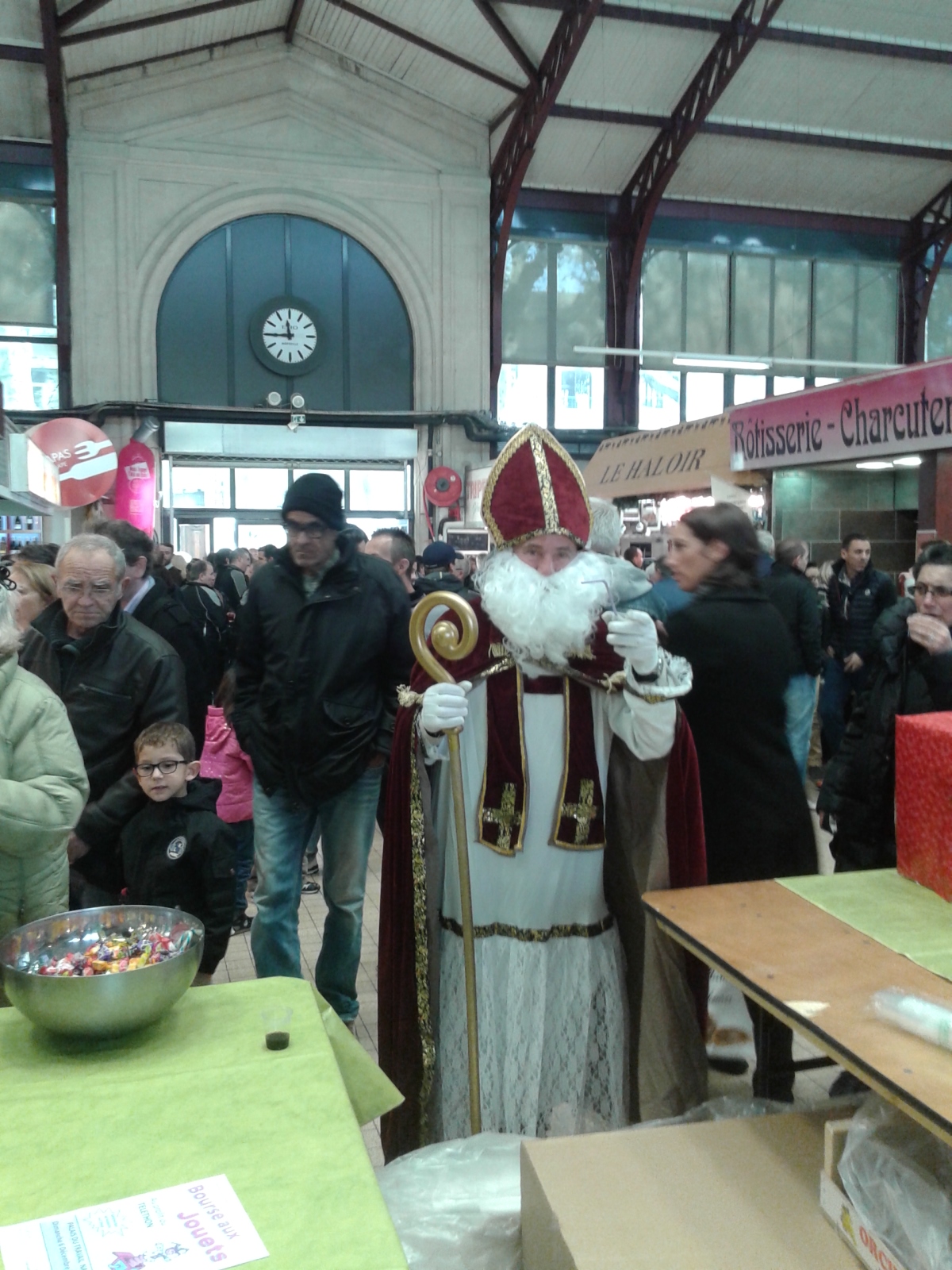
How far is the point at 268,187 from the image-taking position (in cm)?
1311

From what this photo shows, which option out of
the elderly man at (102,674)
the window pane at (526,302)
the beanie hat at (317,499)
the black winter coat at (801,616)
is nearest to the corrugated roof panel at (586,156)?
the window pane at (526,302)

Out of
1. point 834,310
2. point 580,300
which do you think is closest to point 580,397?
point 580,300

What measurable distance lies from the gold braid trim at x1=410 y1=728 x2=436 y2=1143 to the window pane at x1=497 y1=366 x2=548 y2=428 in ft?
40.9

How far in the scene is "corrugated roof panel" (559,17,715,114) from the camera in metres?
11.7

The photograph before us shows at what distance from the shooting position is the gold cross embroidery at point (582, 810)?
96.0 inches

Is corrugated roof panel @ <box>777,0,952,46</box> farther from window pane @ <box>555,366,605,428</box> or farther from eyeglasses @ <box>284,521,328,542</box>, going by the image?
eyeglasses @ <box>284,521,328,542</box>

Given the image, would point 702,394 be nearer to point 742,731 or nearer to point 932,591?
point 932,591

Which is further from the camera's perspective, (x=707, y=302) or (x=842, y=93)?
(x=707, y=302)

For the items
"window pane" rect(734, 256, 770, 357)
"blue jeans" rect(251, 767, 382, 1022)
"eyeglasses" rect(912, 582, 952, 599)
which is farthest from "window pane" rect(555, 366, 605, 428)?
"blue jeans" rect(251, 767, 382, 1022)

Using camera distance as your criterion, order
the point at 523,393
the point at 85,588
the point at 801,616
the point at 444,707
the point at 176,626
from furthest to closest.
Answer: the point at 523,393
the point at 801,616
the point at 176,626
the point at 85,588
the point at 444,707

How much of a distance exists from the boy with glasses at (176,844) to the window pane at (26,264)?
11.6 metres

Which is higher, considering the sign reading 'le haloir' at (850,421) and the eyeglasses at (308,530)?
the sign reading 'le haloir' at (850,421)

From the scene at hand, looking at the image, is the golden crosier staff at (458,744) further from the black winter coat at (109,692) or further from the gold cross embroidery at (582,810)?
the black winter coat at (109,692)

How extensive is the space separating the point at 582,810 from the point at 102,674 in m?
1.45
